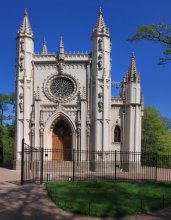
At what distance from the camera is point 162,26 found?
15.8m

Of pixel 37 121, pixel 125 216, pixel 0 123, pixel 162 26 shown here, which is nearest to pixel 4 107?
pixel 0 123

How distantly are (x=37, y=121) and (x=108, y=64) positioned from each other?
28.5ft

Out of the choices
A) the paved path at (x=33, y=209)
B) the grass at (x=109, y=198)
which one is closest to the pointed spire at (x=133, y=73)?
the grass at (x=109, y=198)

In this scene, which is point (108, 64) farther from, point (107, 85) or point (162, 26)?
point (162, 26)

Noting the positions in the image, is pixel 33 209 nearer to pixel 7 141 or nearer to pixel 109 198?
pixel 109 198

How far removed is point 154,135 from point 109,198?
34.2 metres

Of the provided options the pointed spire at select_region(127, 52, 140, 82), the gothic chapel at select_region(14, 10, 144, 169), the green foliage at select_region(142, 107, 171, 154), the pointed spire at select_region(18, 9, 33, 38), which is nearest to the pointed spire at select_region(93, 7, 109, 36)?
the gothic chapel at select_region(14, 10, 144, 169)

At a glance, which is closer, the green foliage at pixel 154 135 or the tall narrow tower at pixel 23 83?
the tall narrow tower at pixel 23 83

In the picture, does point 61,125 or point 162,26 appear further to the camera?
point 61,125

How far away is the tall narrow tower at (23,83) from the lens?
3102 cm

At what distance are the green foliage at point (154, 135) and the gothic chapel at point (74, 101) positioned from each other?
15365 mm

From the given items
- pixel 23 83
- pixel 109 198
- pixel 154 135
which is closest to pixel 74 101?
pixel 23 83

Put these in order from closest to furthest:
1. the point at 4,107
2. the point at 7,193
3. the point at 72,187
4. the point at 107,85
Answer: the point at 7,193, the point at 72,187, the point at 107,85, the point at 4,107

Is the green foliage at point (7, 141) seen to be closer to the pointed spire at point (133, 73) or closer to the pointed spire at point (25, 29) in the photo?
the pointed spire at point (25, 29)
